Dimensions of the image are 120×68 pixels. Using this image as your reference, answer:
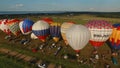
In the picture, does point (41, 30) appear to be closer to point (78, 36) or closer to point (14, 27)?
point (14, 27)

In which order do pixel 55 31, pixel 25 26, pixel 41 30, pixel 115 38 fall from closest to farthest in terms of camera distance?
1. pixel 115 38
2. pixel 41 30
3. pixel 55 31
4. pixel 25 26

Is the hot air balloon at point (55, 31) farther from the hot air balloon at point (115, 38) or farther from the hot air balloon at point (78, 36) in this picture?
the hot air balloon at point (115, 38)

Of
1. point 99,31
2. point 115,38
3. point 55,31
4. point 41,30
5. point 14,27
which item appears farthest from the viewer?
point 14,27

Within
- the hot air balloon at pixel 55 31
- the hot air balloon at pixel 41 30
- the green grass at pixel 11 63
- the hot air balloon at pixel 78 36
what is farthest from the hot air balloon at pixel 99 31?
the green grass at pixel 11 63

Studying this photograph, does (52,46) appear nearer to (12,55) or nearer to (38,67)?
(12,55)

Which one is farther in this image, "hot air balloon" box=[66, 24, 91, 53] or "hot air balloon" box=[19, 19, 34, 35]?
"hot air balloon" box=[19, 19, 34, 35]

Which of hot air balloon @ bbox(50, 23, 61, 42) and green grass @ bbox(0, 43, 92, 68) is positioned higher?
hot air balloon @ bbox(50, 23, 61, 42)

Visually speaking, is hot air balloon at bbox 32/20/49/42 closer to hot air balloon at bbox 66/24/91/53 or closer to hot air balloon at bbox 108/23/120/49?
hot air balloon at bbox 66/24/91/53

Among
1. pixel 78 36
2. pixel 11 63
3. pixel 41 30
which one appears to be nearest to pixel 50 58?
pixel 11 63

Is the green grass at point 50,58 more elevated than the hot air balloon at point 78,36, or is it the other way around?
the hot air balloon at point 78,36

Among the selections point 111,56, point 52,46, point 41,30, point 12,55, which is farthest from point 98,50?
point 12,55

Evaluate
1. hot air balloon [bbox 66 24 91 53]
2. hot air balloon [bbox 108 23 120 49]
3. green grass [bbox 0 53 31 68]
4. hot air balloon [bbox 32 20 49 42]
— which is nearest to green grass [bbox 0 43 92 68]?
hot air balloon [bbox 66 24 91 53]
